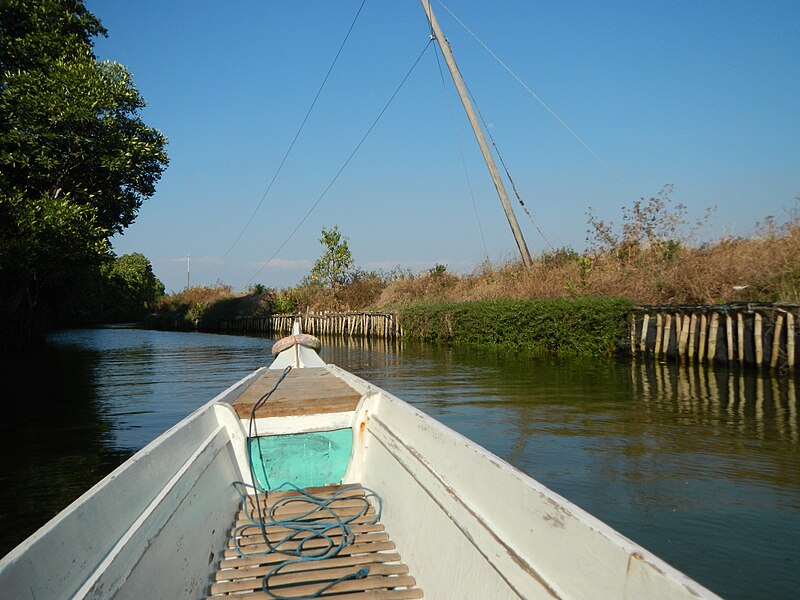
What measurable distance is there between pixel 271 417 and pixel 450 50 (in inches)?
688

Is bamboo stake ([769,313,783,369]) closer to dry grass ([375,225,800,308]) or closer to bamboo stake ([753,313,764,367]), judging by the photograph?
bamboo stake ([753,313,764,367])

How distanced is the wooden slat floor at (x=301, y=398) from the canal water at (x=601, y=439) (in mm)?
1967

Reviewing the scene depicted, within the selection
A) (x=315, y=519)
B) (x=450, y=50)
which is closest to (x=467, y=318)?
(x=450, y=50)

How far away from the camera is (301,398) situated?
217 inches

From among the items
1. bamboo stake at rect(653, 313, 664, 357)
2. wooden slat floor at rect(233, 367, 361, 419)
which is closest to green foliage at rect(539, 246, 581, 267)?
bamboo stake at rect(653, 313, 664, 357)

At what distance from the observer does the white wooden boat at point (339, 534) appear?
187 cm

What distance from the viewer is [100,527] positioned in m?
2.31

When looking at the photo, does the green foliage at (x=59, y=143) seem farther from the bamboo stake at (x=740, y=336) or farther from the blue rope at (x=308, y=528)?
the bamboo stake at (x=740, y=336)

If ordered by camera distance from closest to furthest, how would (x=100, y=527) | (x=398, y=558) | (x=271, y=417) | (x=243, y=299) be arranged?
1. (x=100, y=527)
2. (x=398, y=558)
3. (x=271, y=417)
4. (x=243, y=299)

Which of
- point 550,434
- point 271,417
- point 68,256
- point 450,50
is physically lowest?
point 550,434

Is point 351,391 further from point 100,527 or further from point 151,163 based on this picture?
point 151,163

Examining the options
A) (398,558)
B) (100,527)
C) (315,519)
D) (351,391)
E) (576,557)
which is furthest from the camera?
(351,391)

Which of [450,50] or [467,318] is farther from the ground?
[450,50]

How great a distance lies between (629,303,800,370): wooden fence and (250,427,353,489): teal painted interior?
1032 cm
